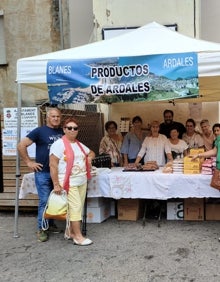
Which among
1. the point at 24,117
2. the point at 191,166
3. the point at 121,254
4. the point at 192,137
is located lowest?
the point at 121,254

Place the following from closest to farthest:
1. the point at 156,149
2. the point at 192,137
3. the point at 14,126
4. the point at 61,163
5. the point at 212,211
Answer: the point at 61,163 → the point at 212,211 → the point at 156,149 → the point at 14,126 → the point at 192,137

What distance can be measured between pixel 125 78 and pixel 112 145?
240 centimetres

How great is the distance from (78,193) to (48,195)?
51cm

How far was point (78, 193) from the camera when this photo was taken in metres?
4.96

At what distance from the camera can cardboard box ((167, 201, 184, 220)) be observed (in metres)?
6.00

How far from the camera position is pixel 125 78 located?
196 inches

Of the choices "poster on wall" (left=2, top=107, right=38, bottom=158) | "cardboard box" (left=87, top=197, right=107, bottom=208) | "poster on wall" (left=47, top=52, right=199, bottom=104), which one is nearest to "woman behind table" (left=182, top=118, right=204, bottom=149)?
"cardboard box" (left=87, top=197, right=107, bottom=208)

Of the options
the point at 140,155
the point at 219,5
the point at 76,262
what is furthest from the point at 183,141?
the point at 219,5

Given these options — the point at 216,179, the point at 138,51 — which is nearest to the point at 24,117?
the point at 138,51

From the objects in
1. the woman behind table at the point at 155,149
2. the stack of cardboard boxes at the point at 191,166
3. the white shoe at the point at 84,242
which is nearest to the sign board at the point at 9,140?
the woman behind table at the point at 155,149

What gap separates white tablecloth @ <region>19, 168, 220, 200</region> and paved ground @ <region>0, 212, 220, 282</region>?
51 centimetres

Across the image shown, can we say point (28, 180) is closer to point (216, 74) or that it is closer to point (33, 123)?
point (33, 123)

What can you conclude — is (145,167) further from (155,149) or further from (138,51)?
(138,51)

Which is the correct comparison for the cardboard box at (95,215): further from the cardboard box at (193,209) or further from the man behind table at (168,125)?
the man behind table at (168,125)
